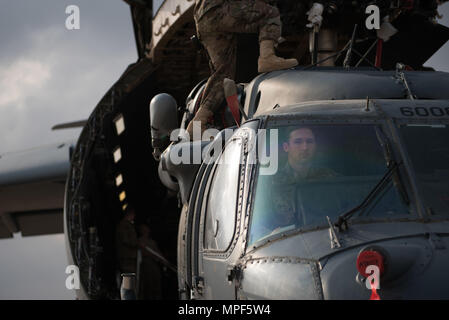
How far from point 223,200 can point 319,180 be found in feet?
2.29

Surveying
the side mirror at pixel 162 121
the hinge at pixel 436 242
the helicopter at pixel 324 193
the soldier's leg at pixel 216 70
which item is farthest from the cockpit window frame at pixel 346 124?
the side mirror at pixel 162 121

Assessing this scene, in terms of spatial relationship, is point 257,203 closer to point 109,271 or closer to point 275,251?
point 275,251

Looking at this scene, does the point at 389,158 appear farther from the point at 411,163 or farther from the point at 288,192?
the point at 288,192

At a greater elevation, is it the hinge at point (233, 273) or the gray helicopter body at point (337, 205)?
the gray helicopter body at point (337, 205)

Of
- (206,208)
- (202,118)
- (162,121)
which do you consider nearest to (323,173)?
(206,208)

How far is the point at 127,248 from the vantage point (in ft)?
32.0

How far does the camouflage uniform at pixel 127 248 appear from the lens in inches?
381

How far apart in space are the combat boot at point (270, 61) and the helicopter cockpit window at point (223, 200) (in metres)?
1.60

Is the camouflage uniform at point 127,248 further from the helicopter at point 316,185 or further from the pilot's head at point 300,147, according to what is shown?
the pilot's head at point 300,147

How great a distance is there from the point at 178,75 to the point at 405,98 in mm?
5860

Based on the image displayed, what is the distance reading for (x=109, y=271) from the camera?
30.3ft

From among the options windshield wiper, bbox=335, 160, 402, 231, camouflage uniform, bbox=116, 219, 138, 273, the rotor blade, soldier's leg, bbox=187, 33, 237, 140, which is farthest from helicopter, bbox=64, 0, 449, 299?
the rotor blade
